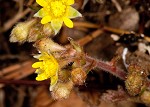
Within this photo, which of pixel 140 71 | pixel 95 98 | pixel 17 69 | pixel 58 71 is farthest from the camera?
pixel 17 69

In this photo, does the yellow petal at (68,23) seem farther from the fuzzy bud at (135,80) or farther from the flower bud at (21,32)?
the fuzzy bud at (135,80)

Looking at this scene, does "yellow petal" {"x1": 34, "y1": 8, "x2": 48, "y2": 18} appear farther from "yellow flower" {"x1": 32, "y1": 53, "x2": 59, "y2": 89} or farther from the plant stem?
the plant stem

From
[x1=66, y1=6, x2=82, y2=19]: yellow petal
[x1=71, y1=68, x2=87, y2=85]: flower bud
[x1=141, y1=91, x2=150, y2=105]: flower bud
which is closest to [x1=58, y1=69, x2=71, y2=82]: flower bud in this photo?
[x1=71, y1=68, x2=87, y2=85]: flower bud

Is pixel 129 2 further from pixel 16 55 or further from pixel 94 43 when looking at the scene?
pixel 16 55

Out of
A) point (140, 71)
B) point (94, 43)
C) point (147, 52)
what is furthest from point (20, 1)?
point (140, 71)

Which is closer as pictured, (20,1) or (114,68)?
(114,68)

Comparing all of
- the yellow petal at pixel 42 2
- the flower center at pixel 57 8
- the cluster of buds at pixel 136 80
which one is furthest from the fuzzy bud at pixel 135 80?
the yellow petal at pixel 42 2
